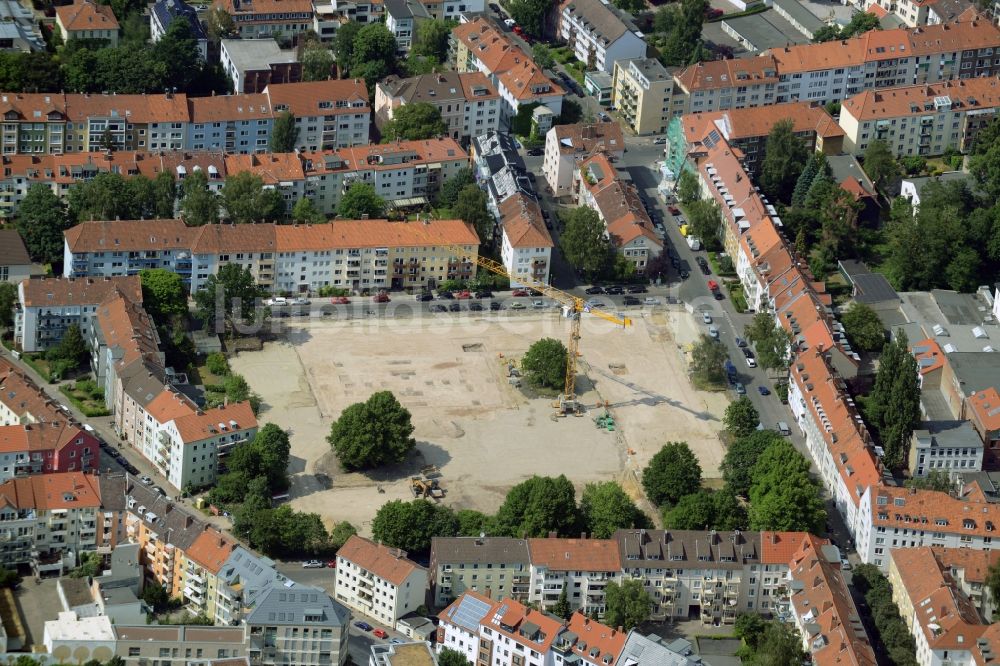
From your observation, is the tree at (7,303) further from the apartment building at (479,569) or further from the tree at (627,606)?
the tree at (627,606)

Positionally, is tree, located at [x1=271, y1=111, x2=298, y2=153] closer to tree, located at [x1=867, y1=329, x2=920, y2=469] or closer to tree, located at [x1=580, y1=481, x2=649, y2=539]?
tree, located at [x1=580, y1=481, x2=649, y2=539]

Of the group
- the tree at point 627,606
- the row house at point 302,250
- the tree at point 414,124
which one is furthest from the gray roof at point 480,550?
the tree at point 414,124

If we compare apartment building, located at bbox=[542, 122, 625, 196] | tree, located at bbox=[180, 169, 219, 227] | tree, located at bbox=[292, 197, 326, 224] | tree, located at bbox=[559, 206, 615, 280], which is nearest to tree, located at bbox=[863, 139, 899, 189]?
apartment building, located at bbox=[542, 122, 625, 196]

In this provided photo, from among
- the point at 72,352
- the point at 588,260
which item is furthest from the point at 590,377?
the point at 72,352

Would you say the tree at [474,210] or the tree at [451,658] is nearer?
the tree at [451,658]

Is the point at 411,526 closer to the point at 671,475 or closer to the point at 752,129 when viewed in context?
the point at 671,475

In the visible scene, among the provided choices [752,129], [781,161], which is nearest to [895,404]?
[781,161]

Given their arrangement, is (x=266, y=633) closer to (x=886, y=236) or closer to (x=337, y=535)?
(x=337, y=535)
